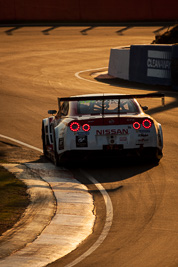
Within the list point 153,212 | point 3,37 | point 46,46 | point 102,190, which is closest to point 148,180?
point 102,190

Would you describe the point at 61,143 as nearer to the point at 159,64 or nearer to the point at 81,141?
the point at 81,141

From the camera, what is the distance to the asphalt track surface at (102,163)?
23.1 ft

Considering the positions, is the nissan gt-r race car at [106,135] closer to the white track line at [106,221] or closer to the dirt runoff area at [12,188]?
the white track line at [106,221]

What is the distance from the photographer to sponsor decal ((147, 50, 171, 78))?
915 inches

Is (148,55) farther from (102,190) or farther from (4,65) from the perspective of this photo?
(102,190)

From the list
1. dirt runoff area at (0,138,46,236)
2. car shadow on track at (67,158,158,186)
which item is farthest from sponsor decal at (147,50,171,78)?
car shadow on track at (67,158,158,186)

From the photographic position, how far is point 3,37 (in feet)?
133

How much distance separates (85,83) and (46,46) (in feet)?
45.3
